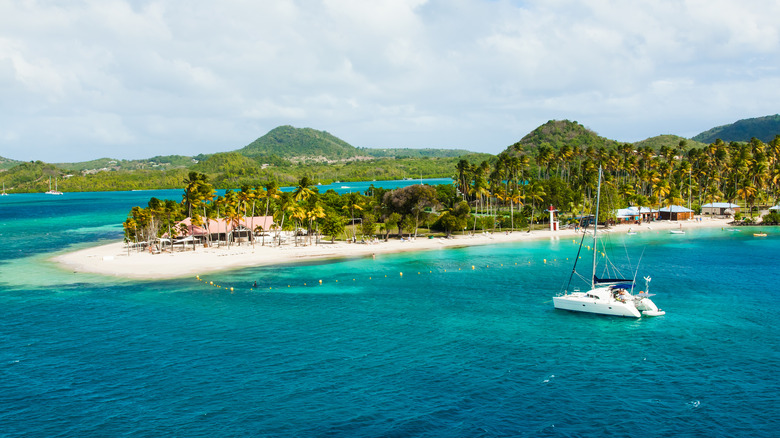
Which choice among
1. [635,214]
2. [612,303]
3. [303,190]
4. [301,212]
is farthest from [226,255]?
[635,214]

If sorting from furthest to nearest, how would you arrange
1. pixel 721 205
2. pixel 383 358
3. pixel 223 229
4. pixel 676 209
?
pixel 721 205
pixel 676 209
pixel 223 229
pixel 383 358

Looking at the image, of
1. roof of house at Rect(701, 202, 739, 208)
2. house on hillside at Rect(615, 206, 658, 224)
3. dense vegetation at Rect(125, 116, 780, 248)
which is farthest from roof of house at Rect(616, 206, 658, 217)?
roof of house at Rect(701, 202, 739, 208)

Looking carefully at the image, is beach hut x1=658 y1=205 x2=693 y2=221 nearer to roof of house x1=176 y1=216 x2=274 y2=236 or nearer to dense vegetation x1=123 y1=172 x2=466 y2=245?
dense vegetation x1=123 y1=172 x2=466 y2=245

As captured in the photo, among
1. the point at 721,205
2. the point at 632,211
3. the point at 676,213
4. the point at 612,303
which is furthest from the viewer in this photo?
the point at 721,205

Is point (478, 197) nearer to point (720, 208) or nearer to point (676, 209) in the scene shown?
point (676, 209)

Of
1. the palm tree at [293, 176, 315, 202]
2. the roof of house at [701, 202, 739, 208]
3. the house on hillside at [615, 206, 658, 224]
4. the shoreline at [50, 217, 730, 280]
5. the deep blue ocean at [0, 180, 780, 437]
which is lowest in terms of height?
the deep blue ocean at [0, 180, 780, 437]

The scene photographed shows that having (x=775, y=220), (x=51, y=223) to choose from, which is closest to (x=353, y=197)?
(x=775, y=220)
